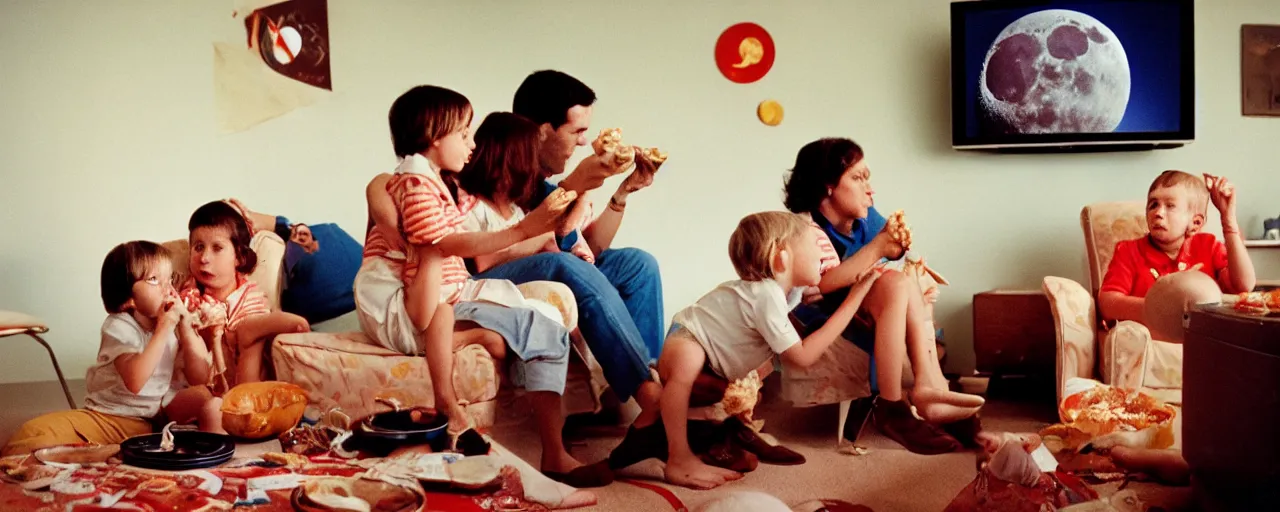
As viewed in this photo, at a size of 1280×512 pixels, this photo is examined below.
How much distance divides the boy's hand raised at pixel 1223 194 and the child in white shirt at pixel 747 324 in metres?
0.92

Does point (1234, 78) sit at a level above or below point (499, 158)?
above

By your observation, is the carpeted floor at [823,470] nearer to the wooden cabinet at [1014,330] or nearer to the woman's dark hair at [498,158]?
the wooden cabinet at [1014,330]

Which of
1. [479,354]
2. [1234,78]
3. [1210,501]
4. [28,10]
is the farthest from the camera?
[1234,78]

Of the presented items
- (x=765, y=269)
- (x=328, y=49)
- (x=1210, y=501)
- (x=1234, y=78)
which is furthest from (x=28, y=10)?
(x=1234, y=78)

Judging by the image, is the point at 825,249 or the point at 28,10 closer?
the point at 825,249

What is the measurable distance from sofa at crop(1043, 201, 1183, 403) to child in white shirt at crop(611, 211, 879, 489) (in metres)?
0.71

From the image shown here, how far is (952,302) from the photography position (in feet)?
11.4

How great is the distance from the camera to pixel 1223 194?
2.54 metres

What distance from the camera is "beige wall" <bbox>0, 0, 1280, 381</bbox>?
3.17 meters

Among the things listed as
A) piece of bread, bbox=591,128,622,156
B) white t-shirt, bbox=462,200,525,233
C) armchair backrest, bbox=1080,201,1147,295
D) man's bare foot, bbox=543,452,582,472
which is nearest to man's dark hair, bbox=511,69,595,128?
white t-shirt, bbox=462,200,525,233

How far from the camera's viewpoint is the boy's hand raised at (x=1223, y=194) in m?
2.54

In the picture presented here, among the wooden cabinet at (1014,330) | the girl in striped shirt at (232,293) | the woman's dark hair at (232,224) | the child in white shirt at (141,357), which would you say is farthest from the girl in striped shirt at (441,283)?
the wooden cabinet at (1014,330)

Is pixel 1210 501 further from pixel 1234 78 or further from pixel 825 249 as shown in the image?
pixel 1234 78

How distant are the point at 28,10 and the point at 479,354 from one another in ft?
6.61
